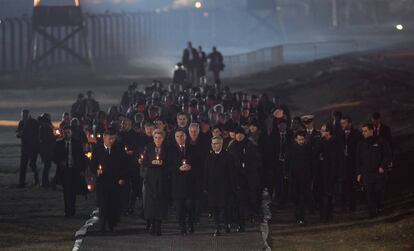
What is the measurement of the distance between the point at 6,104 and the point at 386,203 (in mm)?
29314

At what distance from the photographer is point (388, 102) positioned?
3650 cm

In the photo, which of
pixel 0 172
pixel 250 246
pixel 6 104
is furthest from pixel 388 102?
pixel 250 246

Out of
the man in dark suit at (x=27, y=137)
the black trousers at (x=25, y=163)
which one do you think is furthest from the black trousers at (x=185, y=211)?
the man in dark suit at (x=27, y=137)

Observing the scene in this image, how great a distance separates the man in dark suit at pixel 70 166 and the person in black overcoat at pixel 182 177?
2.76 m

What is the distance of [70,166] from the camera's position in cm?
1977

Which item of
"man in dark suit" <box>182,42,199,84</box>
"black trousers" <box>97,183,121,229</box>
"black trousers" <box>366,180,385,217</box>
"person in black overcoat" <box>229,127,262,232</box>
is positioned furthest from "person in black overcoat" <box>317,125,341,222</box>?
"man in dark suit" <box>182,42,199,84</box>

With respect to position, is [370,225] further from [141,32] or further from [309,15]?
[309,15]

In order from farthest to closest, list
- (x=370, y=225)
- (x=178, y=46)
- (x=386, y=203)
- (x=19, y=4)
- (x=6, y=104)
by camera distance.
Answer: (x=178, y=46), (x=19, y=4), (x=6, y=104), (x=386, y=203), (x=370, y=225)

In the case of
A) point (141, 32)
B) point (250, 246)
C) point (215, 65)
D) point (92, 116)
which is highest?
point (141, 32)

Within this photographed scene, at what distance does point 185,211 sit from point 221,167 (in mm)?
977

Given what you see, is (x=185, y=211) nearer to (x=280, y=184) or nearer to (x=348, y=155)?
(x=348, y=155)

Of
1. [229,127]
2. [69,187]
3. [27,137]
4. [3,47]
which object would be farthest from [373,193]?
[3,47]

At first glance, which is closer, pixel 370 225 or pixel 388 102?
pixel 370 225

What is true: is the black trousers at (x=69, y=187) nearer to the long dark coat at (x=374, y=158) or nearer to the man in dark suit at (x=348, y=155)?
the man in dark suit at (x=348, y=155)
